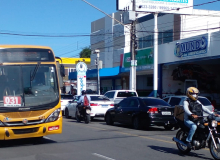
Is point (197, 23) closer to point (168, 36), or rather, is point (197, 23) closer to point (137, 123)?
point (168, 36)

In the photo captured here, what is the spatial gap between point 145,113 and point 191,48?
1136 centimetres

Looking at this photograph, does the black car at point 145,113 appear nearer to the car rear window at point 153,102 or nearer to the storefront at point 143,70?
the car rear window at point 153,102

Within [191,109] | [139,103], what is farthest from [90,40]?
[191,109]

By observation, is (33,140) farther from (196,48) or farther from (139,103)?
(196,48)

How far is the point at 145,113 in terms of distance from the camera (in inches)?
592

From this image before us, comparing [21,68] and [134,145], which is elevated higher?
[21,68]

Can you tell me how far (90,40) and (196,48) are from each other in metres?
25.4

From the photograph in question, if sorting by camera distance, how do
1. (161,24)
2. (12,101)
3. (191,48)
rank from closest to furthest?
1. (12,101)
2. (191,48)
3. (161,24)

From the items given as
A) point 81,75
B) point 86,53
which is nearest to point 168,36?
point 81,75

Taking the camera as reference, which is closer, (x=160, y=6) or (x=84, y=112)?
(x=84, y=112)

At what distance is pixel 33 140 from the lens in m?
11.9

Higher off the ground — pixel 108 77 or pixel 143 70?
pixel 143 70

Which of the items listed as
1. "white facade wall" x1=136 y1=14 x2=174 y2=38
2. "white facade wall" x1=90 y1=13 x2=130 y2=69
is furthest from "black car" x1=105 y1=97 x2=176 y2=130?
"white facade wall" x1=90 y1=13 x2=130 y2=69

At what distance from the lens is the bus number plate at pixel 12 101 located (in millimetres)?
9914
